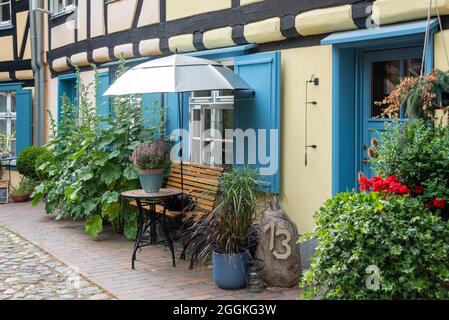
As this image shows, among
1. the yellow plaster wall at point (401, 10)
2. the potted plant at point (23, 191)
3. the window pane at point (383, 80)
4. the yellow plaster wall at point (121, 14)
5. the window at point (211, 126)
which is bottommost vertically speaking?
the potted plant at point (23, 191)

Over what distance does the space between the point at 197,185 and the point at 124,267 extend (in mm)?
1298

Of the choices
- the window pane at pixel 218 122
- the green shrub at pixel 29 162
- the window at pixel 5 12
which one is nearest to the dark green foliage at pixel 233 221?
the window pane at pixel 218 122

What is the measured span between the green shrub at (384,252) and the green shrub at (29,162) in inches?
314


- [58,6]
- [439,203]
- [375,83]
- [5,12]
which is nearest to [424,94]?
[439,203]

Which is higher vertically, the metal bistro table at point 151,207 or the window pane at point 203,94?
the window pane at point 203,94

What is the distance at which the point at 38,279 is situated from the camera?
5727 mm

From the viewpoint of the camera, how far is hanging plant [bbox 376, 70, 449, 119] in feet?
14.3

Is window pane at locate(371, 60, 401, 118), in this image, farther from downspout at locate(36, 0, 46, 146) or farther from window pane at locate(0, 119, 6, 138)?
window pane at locate(0, 119, 6, 138)

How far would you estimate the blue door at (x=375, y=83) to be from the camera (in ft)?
18.1

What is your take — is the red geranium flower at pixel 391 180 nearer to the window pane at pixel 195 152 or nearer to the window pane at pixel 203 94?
the window pane at pixel 203 94

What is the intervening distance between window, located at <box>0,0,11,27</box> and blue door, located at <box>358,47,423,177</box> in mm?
10069

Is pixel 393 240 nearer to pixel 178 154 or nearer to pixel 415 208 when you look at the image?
pixel 415 208

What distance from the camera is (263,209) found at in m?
5.77

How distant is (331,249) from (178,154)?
443 cm
